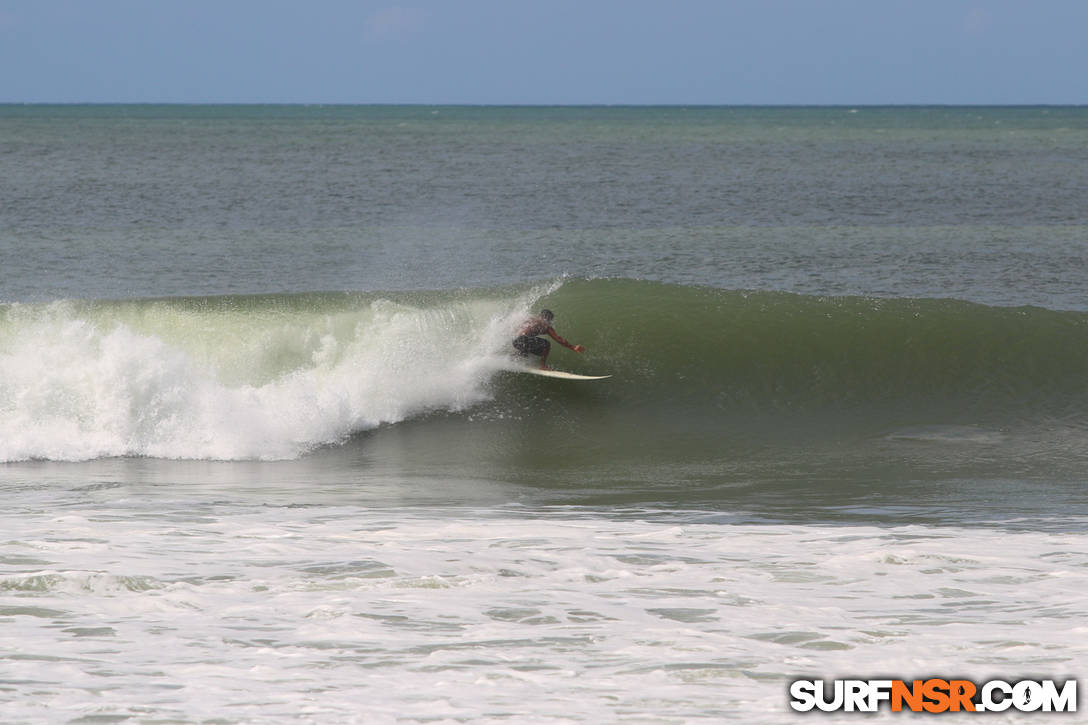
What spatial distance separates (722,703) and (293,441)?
771cm

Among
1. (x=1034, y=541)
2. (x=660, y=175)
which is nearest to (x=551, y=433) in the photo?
(x=1034, y=541)

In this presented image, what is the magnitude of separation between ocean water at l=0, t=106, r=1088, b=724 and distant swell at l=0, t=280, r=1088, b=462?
5 cm

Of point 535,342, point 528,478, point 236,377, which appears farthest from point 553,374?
point 236,377

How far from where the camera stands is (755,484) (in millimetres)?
11141

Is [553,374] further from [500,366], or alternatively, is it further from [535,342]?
[500,366]

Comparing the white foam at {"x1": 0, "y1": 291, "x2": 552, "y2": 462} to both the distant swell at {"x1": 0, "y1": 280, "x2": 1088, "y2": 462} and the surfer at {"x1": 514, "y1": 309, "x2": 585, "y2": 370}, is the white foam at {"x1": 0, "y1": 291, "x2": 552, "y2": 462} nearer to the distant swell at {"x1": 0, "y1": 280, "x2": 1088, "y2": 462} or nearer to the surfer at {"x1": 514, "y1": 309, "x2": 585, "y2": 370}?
the distant swell at {"x1": 0, "y1": 280, "x2": 1088, "y2": 462}

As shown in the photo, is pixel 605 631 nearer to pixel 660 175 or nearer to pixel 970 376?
pixel 970 376

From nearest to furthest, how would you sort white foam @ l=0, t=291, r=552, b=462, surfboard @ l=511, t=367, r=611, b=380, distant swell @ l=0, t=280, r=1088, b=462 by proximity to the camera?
1. white foam @ l=0, t=291, r=552, b=462
2. distant swell @ l=0, t=280, r=1088, b=462
3. surfboard @ l=511, t=367, r=611, b=380

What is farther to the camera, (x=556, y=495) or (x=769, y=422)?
(x=769, y=422)

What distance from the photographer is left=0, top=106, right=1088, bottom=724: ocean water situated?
6.14 m

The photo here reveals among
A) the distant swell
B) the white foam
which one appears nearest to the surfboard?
the distant swell

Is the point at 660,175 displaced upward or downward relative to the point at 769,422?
upward

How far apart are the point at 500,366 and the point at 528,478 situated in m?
3.77

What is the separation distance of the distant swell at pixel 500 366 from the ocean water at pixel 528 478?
0.05 m
